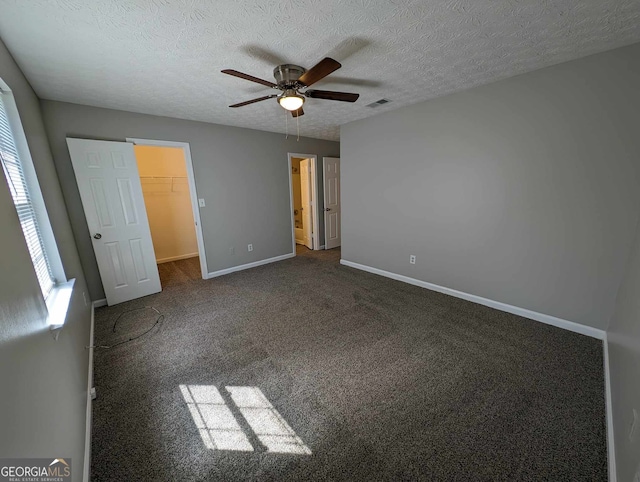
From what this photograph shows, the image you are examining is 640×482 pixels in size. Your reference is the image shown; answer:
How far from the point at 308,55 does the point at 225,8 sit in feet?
2.17

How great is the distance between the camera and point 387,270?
12.3 feet

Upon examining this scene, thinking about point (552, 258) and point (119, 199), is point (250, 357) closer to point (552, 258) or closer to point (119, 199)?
point (119, 199)

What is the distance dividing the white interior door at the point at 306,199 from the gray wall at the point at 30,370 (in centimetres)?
387

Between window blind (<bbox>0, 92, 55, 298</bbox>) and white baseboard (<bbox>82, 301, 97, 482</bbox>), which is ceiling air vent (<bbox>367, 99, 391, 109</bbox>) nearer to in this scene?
window blind (<bbox>0, 92, 55, 298</bbox>)

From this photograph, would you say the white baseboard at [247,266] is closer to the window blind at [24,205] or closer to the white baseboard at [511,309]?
the white baseboard at [511,309]

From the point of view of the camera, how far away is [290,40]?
5.43 feet

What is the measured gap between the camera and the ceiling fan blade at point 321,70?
151cm

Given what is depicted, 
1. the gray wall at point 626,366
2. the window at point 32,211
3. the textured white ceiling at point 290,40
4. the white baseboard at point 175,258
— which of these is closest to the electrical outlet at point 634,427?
the gray wall at point 626,366

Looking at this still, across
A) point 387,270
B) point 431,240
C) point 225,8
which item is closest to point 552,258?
point 431,240

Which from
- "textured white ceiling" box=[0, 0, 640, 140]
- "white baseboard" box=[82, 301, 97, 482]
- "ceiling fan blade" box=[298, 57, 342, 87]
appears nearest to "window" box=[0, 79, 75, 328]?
"textured white ceiling" box=[0, 0, 640, 140]

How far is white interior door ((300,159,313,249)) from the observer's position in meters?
5.04

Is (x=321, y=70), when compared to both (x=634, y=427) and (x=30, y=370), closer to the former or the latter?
(x=30, y=370)

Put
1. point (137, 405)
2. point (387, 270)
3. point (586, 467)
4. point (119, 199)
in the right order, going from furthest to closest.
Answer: point (387, 270) → point (119, 199) → point (137, 405) → point (586, 467)

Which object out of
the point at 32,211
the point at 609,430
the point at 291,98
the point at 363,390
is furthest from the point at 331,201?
the point at 609,430
